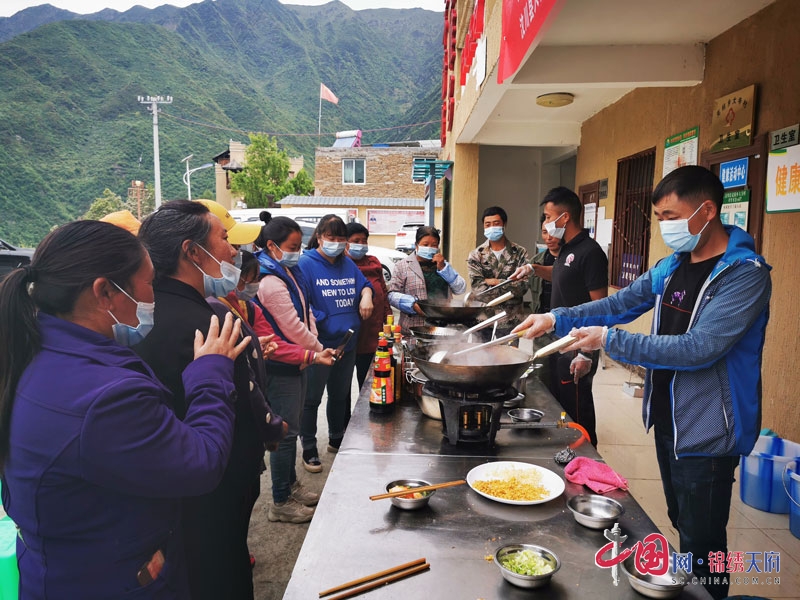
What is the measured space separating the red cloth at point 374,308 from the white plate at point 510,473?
2.63 metres

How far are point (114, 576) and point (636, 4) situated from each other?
4337mm

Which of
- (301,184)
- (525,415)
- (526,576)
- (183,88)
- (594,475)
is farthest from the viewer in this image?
(183,88)

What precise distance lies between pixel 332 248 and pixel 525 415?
204 cm

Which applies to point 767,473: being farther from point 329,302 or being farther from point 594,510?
point 329,302

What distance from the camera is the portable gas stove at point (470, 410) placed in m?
2.14

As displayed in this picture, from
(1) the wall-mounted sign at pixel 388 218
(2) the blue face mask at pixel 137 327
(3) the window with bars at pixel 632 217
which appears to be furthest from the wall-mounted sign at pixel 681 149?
(1) the wall-mounted sign at pixel 388 218

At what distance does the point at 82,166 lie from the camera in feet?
152

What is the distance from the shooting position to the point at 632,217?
6445 mm

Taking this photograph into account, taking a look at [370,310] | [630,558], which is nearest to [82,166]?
[370,310]

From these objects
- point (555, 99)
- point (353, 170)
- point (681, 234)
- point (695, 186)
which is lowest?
point (681, 234)

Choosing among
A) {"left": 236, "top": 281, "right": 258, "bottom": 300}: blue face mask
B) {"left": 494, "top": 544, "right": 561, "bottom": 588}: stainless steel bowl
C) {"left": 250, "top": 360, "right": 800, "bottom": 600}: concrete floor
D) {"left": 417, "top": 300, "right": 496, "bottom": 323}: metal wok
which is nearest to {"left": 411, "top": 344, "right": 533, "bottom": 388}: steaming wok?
{"left": 494, "top": 544, "right": 561, "bottom": 588}: stainless steel bowl

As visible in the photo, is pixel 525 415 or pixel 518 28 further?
pixel 518 28

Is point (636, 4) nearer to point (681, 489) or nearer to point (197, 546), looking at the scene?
point (681, 489)

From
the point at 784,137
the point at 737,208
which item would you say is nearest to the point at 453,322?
the point at 737,208
